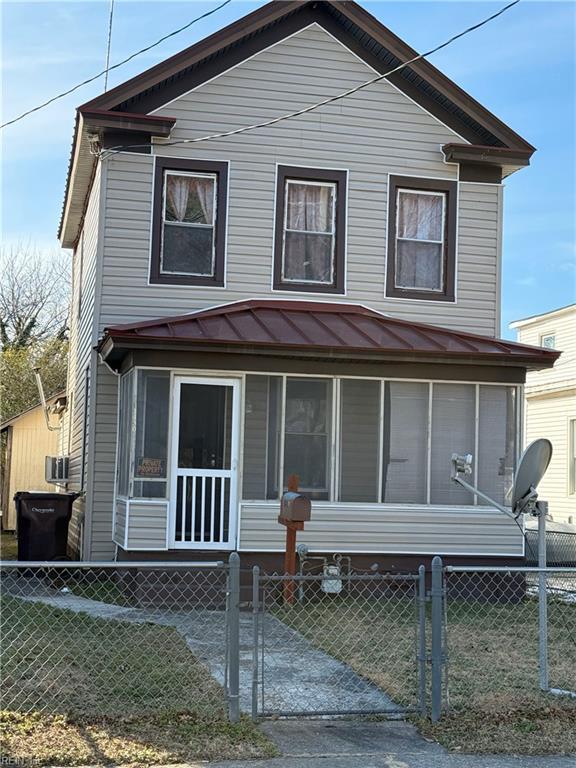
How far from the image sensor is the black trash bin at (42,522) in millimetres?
14484

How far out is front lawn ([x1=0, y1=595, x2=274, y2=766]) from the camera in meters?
5.99

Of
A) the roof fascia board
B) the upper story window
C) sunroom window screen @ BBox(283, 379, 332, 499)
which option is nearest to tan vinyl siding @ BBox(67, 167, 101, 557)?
the roof fascia board

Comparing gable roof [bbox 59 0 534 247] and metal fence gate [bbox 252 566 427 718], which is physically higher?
gable roof [bbox 59 0 534 247]

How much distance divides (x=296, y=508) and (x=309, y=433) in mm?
1578

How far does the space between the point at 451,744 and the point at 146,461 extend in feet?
22.4

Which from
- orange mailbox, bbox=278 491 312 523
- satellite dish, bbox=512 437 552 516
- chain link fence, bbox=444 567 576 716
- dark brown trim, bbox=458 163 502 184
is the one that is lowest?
chain link fence, bbox=444 567 576 716

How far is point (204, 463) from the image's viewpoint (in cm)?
1277

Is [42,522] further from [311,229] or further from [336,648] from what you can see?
[336,648]

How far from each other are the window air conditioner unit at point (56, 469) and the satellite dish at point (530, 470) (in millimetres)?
11540

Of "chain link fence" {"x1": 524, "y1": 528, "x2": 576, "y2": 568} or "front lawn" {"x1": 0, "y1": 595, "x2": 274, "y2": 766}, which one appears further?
"chain link fence" {"x1": 524, "y1": 528, "x2": 576, "y2": 568}

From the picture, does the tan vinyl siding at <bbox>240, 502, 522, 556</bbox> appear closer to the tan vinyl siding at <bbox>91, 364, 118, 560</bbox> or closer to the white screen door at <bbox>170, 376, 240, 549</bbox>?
the white screen door at <bbox>170, 376, 240, 549</bbox>

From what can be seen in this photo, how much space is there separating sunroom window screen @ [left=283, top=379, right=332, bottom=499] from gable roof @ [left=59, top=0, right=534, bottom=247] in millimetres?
4154

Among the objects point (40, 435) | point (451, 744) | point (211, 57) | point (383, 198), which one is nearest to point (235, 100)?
point (211, 57)

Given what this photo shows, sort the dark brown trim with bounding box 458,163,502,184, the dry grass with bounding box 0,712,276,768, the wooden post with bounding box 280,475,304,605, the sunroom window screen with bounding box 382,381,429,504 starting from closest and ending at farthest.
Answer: the dry grass with bounding box 0,712,276,768 → the wooden post with bounding box 280,475,304,605 → the sunroom window screen with bounding box 382,381,429,504 → the dark brown trim with bounding box 458,163,502,184
